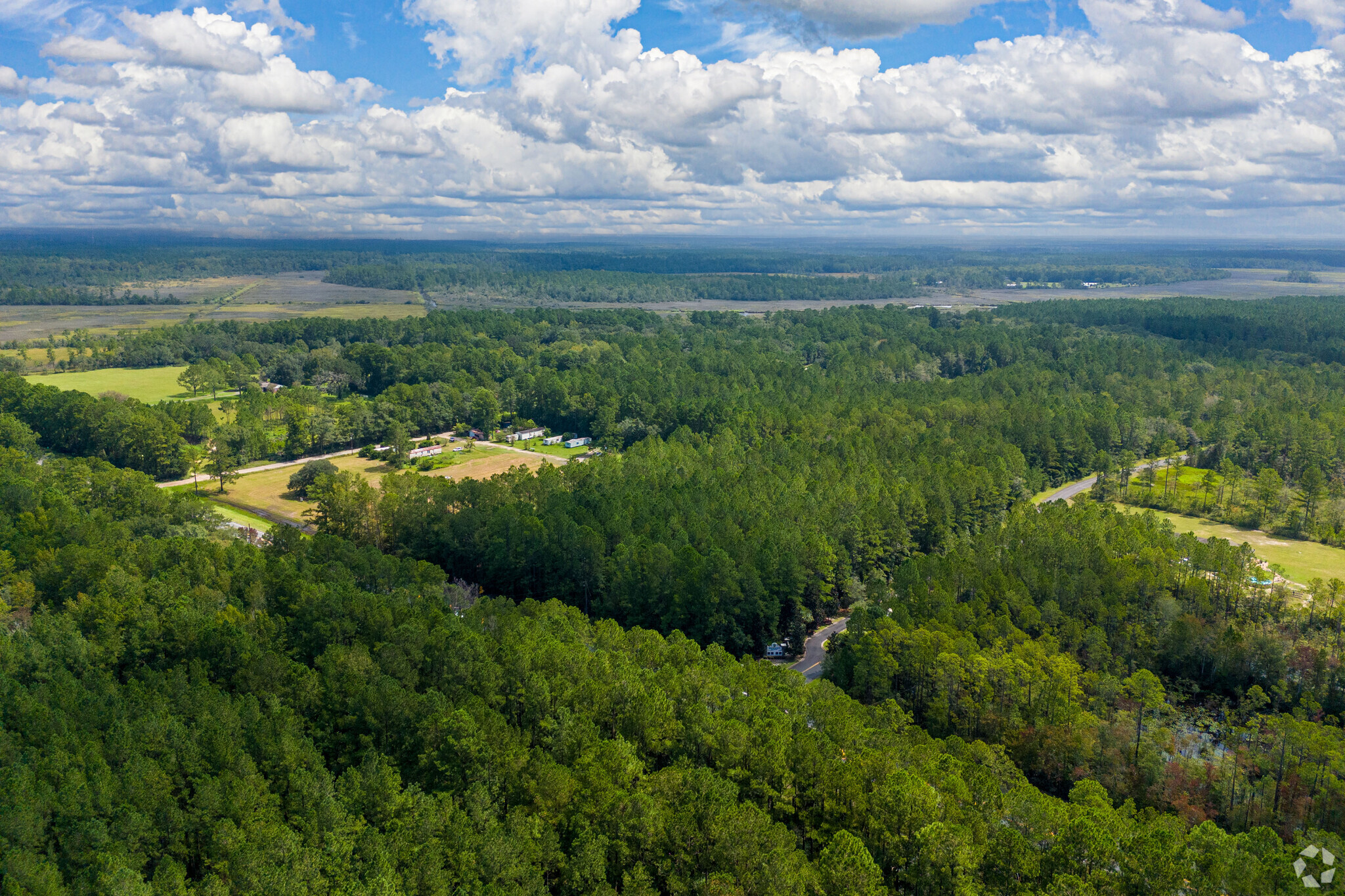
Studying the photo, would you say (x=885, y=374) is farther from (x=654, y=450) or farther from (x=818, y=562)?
(x=818, y=562)

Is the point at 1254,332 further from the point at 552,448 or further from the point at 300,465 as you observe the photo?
the point at 300,465

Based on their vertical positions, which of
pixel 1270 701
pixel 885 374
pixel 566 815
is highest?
pixel 885 374

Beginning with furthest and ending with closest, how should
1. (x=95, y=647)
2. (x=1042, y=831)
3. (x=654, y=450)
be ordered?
(x=654, y=450) → (x=95, y=647) → (x=1042, y=831)

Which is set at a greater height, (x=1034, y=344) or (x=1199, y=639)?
(x=1034, y=344)

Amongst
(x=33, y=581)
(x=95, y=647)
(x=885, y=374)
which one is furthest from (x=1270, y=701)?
(x=885, y=374)

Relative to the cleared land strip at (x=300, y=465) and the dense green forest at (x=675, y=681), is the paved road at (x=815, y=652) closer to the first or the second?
the dense green forest at (x=675, y=681)

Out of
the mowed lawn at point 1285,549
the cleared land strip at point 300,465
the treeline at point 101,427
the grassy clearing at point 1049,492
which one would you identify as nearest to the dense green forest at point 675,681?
the grassy clearing at point 1049,492
